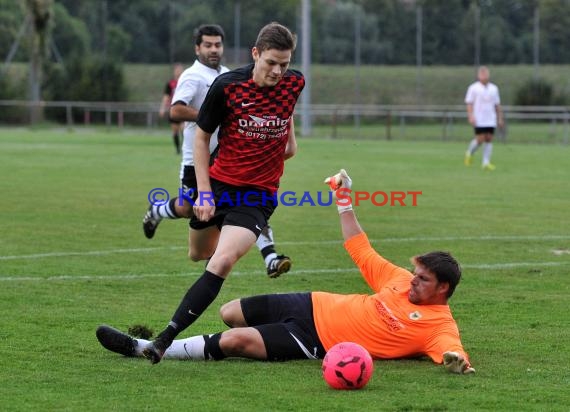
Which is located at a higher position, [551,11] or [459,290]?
[551,11]

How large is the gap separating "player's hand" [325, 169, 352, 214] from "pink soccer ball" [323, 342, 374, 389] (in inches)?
51.0

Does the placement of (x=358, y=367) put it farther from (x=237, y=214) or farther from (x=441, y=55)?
(x=441, y=55)

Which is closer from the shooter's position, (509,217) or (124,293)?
(124,293)

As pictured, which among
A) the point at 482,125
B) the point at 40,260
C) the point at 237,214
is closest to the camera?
the point at 237,214

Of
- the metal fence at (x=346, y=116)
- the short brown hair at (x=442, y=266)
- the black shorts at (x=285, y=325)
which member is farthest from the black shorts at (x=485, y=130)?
the short brown hair at (x=442, y=266)

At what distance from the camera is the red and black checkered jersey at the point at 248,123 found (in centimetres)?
679

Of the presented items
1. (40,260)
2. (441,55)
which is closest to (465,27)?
(441,55)

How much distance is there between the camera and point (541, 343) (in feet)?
23.2

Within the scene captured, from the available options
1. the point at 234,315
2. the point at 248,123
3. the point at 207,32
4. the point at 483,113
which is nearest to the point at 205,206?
the point at 248,123

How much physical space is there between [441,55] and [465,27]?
153cm

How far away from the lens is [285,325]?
6.56 m

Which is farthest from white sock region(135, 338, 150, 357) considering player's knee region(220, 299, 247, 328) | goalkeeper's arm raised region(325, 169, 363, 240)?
goalkeeper's arm raised region(325, 169, 363, 240)

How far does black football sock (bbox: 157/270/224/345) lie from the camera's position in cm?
630

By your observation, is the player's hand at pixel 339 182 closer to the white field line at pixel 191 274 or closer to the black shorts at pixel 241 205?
the black shorts at pixel 241 205
